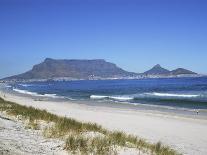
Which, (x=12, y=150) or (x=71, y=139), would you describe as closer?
(x=12, y=150)

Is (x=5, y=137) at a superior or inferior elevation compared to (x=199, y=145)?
superior

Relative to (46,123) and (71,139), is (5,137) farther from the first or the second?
(46,123)

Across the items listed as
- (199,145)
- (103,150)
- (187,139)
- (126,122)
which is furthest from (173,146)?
(126,122)

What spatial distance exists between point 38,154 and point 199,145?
25.7 ft

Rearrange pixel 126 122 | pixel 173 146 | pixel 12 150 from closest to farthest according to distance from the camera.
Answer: pixel 12 150 → pixel 173 146 → pixel 126 122

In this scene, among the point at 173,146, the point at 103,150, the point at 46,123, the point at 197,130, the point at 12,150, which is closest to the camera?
the point at 12,150

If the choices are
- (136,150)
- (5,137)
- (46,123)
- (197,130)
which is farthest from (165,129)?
(5,137)

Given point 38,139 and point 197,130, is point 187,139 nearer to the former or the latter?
point 197,130

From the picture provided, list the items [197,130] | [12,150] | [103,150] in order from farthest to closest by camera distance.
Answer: [197,130], [103,150], [12,150]

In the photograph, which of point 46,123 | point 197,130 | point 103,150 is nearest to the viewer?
point 103,150

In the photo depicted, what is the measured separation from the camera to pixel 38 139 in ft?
33.4

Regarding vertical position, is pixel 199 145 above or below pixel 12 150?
below

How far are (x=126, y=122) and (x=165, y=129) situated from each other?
3669 mm

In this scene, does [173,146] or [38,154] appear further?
[173,146]
